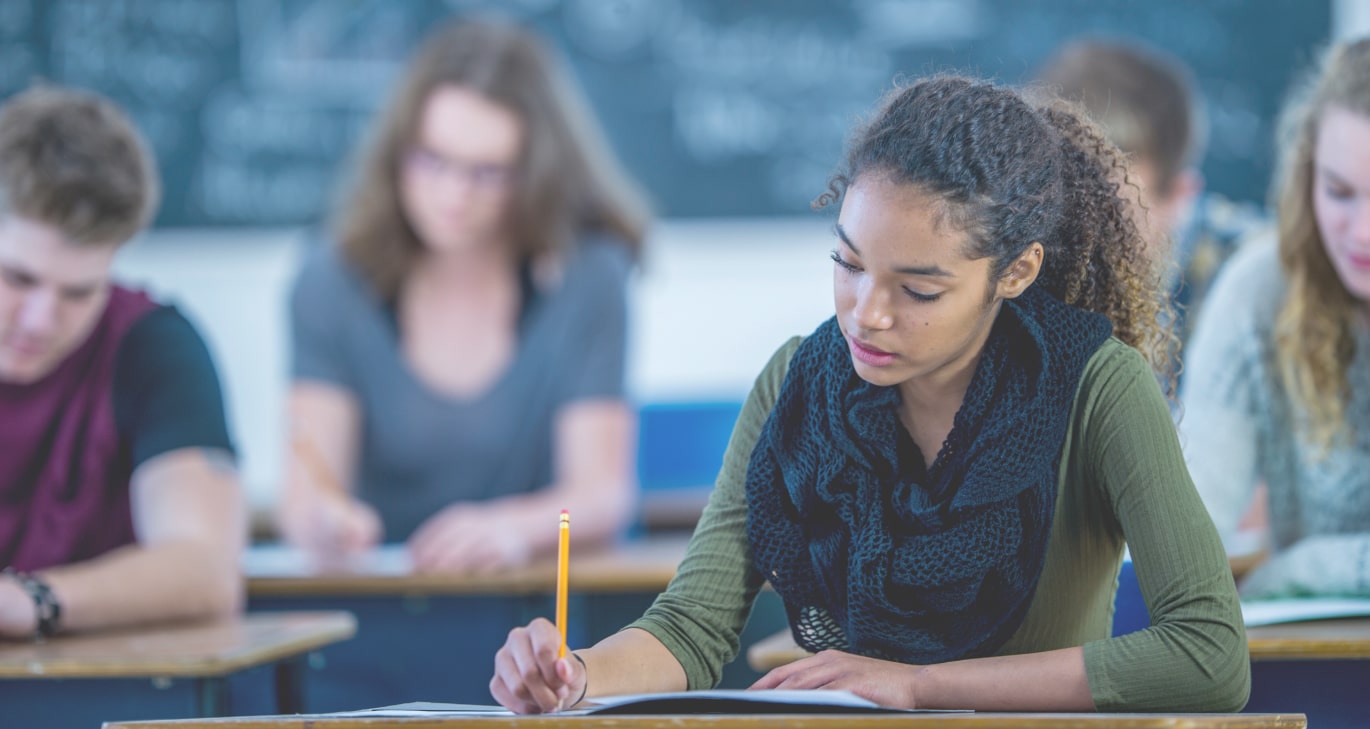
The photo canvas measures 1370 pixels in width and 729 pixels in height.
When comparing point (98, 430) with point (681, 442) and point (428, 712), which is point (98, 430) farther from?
point (681, 442)

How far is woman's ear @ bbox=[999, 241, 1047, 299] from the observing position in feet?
4.07

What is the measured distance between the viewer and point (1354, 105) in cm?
178

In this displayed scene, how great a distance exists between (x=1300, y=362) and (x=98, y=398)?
1.61m

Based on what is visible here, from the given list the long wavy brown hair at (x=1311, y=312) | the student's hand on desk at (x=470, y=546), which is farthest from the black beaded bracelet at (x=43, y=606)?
the long wavy brown hair at (x=1311, y=312)

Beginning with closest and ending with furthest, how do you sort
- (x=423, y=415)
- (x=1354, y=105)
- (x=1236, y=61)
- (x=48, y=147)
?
(x=1354, y=105) < (x=48, y=147) < (x=423, y=415) < (x=1236, y=61)

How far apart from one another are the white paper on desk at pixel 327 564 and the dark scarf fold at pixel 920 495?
1065 millimetres

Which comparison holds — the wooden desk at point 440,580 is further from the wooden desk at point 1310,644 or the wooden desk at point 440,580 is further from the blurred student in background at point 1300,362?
the wooden desk at point 1310,644

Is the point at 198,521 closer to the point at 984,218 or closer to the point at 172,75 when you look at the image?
the point at 984,218

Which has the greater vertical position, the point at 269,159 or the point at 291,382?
the point at 269,159

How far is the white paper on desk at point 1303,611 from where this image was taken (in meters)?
1.51

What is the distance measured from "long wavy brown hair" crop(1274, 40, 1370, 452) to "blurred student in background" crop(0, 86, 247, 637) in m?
1.44

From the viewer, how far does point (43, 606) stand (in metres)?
1.75

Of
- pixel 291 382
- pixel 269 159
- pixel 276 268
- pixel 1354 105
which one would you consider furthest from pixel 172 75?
pixel 1354 105

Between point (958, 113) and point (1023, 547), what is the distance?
0.37 metres
